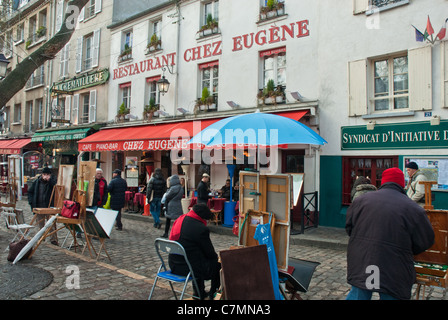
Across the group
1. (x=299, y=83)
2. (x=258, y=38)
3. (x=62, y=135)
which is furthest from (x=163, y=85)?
(x=62, y=135)

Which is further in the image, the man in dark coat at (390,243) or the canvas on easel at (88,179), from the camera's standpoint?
the canvas on easel at (88,179)

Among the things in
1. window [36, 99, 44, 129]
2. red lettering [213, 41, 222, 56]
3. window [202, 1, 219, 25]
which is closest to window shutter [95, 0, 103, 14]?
window [202, 1, 219, 25]

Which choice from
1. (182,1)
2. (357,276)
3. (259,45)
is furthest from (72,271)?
(182,1)

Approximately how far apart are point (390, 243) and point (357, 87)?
699 cm

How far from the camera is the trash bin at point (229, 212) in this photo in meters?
9.31

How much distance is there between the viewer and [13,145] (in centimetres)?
2041

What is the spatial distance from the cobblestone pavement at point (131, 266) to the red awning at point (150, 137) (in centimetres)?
320

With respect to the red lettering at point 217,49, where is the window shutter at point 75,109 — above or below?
below

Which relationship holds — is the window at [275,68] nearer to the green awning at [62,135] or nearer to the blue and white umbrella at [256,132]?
the blue and white umbrella at [256,132]

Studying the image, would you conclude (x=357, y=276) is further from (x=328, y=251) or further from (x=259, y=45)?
(x=259, y=45)

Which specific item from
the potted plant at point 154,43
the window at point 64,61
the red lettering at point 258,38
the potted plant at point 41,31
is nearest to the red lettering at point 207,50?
the red lettering at point 258,38

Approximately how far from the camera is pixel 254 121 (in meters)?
4.11

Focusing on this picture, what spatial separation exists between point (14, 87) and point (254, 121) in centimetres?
598

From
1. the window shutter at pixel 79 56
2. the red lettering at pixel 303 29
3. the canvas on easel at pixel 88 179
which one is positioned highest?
the window shutter at pixel 79 56
